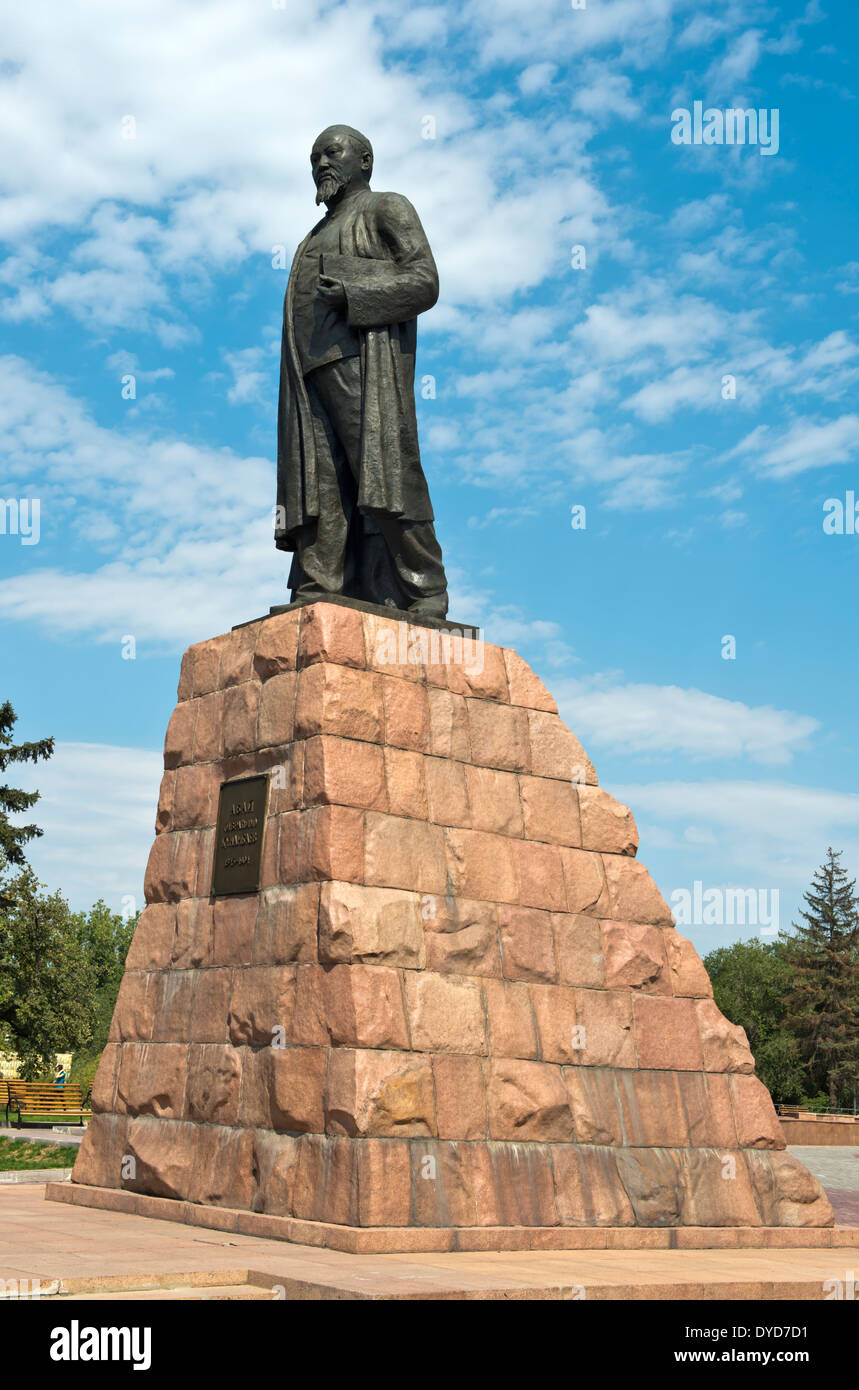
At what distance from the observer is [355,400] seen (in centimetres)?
889

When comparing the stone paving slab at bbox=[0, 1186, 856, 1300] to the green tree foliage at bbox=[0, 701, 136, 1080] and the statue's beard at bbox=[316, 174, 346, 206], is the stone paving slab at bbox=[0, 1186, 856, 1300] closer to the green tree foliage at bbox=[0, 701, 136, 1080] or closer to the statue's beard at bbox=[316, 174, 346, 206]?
the statue's beard at bbox=[316, 174, 346, 206]

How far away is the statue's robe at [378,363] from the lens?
873 cm

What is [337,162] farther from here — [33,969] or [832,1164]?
[33,969]

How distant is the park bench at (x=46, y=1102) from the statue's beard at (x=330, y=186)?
18.0m

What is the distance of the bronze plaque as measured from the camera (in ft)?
26.2

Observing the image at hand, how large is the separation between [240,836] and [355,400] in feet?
9.28

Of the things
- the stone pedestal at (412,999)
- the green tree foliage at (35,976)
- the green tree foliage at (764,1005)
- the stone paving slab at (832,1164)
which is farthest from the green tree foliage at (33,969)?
the green tree foliage at (764,1005)

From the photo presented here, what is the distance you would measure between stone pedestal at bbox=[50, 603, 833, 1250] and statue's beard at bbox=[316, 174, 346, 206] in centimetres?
293

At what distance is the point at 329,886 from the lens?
7.34 metres

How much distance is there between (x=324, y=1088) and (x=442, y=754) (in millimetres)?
2149
